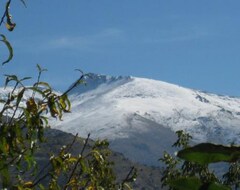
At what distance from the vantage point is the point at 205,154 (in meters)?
1.29

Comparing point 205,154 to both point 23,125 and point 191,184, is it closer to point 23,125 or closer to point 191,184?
point 191,184

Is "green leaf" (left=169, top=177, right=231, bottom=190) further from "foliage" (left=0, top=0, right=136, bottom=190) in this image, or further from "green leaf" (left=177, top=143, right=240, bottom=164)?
"foliage" (left=0, top=0, right=136, bottom=190)

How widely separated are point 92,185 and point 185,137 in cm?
1926

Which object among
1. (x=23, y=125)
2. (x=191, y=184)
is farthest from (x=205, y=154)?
(x=23, y=125)

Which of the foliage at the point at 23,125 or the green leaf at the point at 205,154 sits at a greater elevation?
the green leaf at the point at 205,154

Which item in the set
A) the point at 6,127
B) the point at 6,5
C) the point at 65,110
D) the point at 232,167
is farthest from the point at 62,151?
the point at 232,167

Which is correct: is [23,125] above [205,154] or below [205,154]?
below

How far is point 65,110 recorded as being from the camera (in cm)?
534

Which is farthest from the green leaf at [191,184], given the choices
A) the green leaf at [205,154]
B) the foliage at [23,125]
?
the foliage at [23,125]

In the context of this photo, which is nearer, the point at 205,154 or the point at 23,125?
the point at 205,154

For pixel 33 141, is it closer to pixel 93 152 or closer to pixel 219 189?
pixel 93 152

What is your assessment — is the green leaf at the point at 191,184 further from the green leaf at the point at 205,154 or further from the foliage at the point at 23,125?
the foliage at the point at 23,125

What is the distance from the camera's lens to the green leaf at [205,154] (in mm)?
1282

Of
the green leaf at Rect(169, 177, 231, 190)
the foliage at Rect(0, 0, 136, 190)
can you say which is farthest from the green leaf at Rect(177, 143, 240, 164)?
the foliage at Rect(0, 0, 136, 190)
